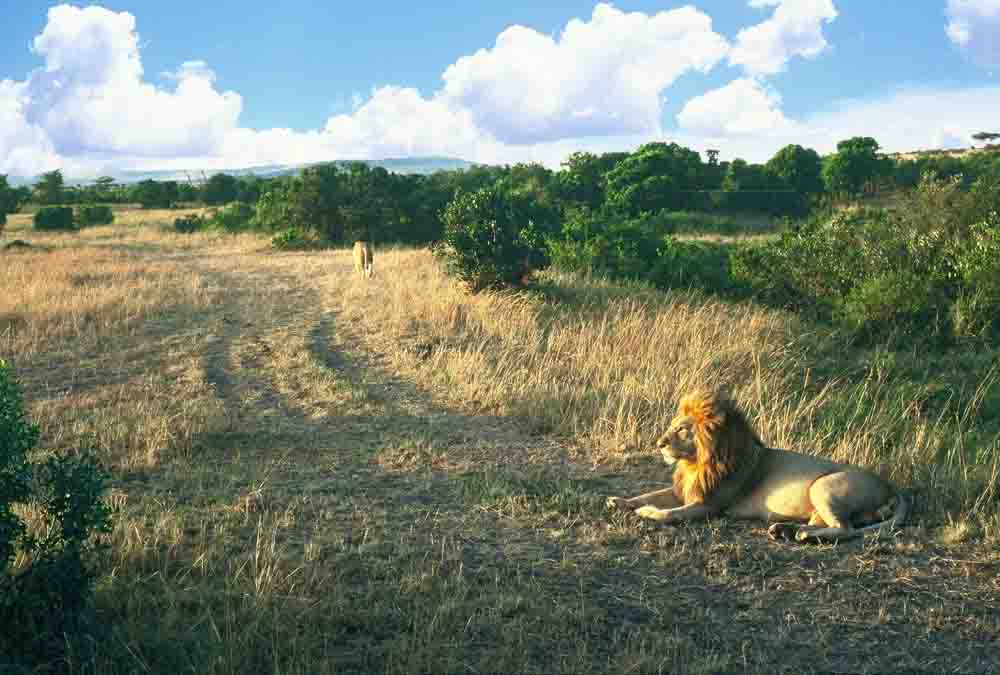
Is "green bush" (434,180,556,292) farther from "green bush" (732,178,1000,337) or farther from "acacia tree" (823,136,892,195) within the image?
"acacia tree" (823,136,892,195)

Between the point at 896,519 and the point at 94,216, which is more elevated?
the point at 94,216

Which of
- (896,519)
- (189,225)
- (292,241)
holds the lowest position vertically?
(896,519)

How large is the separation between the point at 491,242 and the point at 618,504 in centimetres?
1032

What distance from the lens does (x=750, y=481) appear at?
205 inches

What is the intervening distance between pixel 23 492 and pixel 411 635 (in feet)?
6.06

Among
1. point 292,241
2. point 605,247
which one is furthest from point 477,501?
point 292,241

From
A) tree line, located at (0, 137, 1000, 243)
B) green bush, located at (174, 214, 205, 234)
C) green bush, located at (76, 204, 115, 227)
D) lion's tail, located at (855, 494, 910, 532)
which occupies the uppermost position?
tree line, located at (0, 137, 1000, 243)

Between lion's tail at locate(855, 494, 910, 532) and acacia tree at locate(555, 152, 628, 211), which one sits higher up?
acacia tree at locate(555, 152, 628, 211)

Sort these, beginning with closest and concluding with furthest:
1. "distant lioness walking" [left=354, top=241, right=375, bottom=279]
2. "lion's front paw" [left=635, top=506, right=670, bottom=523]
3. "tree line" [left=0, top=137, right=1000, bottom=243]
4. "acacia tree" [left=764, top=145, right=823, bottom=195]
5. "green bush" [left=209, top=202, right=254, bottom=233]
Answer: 1. "lion's front paw" [left=635, top=506, right=670, bottom=523]
2. "distant lioness walking" [left=354, top=241, right=375, bottom=279]
3. "green bush" [left=209, top=202, right=254, bottom=233]
4. "tree line" [left=0, top=137, right=1000, bottom=243]
5. "acacia tree" [left=764, top=145, right=823, bottom=195]

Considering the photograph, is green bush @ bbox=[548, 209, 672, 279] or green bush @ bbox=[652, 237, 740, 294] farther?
green bush @ bbox=[548, 209, 672, 279]

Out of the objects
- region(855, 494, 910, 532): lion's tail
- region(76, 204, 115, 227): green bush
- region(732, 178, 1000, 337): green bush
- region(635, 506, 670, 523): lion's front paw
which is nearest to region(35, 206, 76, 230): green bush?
region(76, 204, 115, 227): green bush

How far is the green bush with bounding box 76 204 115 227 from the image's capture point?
41.6m

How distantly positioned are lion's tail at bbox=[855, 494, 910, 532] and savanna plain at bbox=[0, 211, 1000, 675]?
0.23 feet

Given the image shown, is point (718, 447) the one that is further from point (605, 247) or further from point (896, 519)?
point (605, 247)
